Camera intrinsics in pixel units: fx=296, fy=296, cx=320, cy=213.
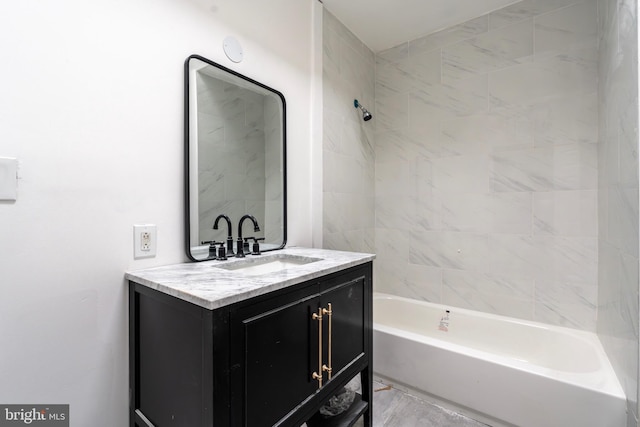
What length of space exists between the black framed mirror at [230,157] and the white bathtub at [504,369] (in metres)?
1.09

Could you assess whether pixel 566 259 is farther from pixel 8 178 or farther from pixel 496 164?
pixel 8 178

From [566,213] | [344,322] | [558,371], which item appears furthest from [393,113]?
[558,371]

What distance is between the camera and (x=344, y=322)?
1.27 meters

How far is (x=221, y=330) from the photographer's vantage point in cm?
79

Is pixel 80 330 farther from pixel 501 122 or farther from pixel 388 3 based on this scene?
pixel 501 122

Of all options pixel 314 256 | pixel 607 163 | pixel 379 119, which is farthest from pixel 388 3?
pixel 314 256

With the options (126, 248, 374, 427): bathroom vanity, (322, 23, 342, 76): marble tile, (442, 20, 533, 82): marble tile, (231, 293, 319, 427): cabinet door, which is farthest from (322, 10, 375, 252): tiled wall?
(231, 293, 319, 427): cabinet door

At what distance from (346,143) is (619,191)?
1.54 m

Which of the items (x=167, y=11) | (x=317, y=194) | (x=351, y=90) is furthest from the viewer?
(x=351, y=90)

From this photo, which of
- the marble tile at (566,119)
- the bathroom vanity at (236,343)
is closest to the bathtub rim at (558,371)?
the bathroom vanity at (236,343)

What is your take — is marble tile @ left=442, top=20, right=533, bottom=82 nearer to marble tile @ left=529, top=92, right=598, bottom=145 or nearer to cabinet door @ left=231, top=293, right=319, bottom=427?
marble tile @ left=529, top=92, right=598, bottom=145

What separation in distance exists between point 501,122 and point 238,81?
1.77 m

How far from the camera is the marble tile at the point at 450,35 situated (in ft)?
6.98

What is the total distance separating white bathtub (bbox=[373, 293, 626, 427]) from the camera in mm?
1328
